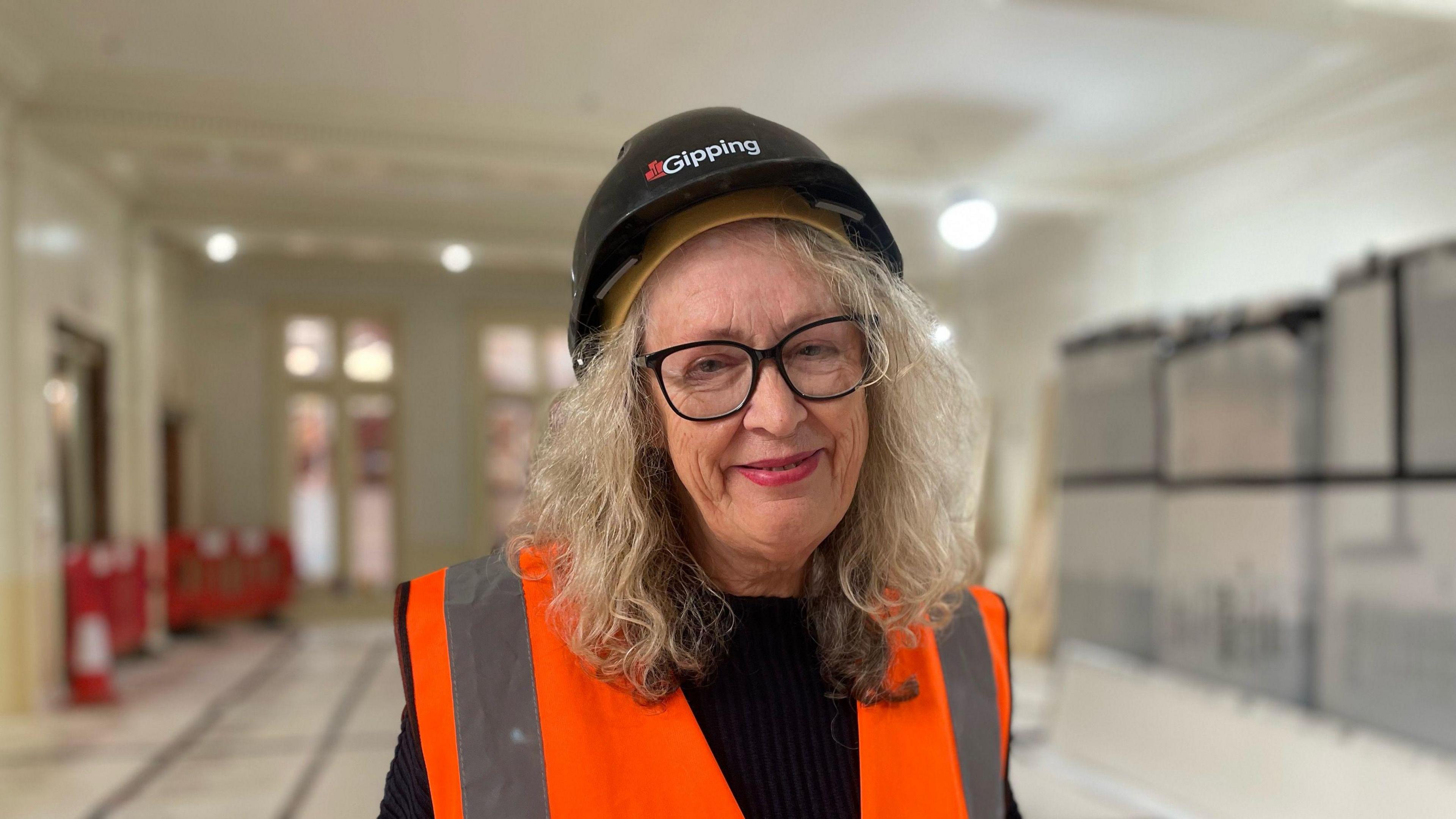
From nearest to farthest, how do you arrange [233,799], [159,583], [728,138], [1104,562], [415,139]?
[728,138] < [233,799] < [1104,562] < [415,139] < [159,583]

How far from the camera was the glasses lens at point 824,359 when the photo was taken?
3.21ft

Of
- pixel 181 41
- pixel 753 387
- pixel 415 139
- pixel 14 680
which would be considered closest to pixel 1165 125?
pixel 415 139

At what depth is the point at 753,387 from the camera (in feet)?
3.13

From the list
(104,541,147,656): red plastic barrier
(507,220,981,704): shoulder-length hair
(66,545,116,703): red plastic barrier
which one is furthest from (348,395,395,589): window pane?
(507,220,981,704): shoulder-length hair

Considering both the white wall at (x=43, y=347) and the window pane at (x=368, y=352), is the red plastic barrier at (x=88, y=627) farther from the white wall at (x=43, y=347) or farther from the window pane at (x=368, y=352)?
the window pane at (x=368, y=352)

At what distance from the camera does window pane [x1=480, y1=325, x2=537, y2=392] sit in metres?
11.5

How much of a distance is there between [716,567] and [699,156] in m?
0.46

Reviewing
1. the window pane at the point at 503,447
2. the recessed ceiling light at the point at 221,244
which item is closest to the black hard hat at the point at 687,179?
the recessed ceiling light at the point at 221,244

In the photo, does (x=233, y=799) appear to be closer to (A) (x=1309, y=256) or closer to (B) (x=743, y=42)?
(B) (x=743, y=42)

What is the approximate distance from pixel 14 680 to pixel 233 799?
8.37ft

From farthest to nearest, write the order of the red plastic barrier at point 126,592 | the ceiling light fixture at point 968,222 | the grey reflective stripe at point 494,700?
the red plastic barrier at point 126,592, the ceiling light fixture at point 968,222, the grey reflective stripe at point 494,700

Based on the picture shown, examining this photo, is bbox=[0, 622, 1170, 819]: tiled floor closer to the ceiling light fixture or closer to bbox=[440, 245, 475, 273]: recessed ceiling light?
the ceiling light fixture

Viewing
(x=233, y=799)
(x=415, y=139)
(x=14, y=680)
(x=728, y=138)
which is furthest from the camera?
(x=415, y=139)

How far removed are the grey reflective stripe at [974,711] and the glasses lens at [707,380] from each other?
0.41 m
